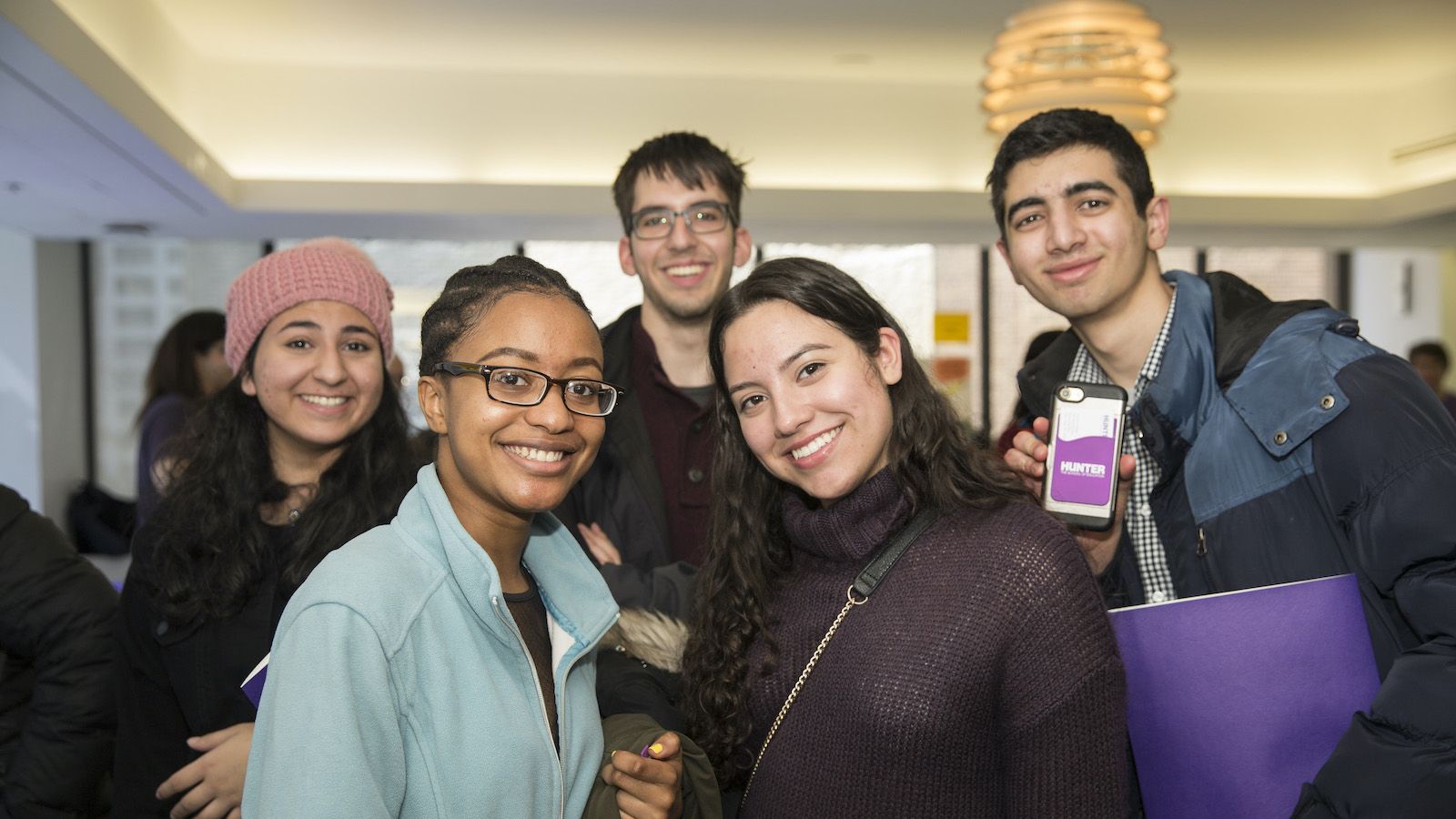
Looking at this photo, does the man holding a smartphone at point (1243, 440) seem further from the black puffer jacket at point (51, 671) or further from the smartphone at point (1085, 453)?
the black puffer jacket at point (51, 671)

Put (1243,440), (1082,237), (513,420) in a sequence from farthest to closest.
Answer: (1082,237), (1243,440), (513,420)

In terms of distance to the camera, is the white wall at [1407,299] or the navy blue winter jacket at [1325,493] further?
the white wall at [1407,299]

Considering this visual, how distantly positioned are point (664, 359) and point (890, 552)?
113 centimetres

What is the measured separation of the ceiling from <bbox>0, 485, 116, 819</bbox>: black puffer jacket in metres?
3.92

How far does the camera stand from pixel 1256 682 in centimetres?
158

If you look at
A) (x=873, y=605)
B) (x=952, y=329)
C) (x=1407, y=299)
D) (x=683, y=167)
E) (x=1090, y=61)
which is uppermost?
(x=1090, y=61)

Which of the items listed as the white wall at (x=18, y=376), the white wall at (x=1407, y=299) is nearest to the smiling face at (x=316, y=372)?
the white wall at (x=18, y=376)

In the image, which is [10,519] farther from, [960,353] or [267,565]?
[960,353]

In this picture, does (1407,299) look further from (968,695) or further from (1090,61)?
(968,695)

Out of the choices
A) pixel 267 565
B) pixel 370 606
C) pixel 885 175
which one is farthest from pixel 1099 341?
pixel 885 175

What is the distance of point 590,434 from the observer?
1.50 meters

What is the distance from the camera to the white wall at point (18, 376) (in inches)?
299

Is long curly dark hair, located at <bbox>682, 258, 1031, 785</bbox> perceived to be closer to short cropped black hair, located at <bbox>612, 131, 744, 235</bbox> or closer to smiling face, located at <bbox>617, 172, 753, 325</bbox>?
smiling face, located at <bbox>617, 172, 753, 325</bbox>

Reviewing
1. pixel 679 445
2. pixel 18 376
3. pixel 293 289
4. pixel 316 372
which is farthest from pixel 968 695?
pixel 18 376
